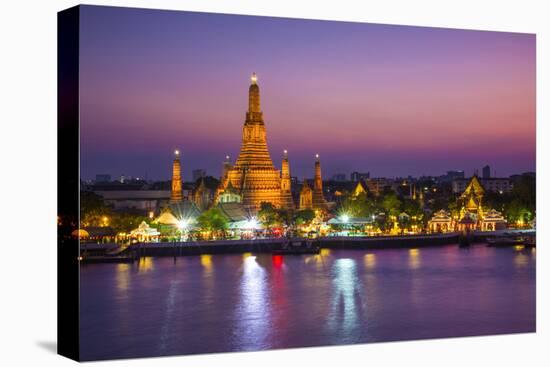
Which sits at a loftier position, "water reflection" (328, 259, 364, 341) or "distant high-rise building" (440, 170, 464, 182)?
"distant high-rise building" (440, 170, 464, 182)

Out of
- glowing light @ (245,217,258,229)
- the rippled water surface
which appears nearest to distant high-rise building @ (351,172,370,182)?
the rippled water surface

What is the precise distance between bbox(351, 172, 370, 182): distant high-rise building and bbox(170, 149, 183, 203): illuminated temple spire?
6.74 ft

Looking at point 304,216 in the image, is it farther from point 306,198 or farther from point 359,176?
point 359,176

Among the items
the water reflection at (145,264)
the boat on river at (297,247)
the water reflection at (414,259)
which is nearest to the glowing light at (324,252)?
the boat on river at (297,247)

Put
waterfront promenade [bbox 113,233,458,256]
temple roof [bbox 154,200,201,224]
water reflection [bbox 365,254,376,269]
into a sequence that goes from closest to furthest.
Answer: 1. temple roof [bbox 154,200,201,224]
2. water reflection [bbox 365,254,376,269]
3. waterfront promenade [bbox 113,233,458,256]

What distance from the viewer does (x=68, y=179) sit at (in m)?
6.46

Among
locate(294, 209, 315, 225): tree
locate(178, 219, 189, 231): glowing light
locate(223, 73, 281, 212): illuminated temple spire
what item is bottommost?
locate(178, 219, 189, 231): glowing light

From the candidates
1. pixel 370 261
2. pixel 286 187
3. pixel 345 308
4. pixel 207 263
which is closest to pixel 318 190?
pixel 286 187

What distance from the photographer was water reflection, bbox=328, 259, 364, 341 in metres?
7.55

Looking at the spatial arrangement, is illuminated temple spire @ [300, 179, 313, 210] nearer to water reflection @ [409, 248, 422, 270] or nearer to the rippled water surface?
the rippled water surface

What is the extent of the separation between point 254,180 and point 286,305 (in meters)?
6.32

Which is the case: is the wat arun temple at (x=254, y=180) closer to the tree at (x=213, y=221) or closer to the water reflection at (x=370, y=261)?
the tree at (x=213, y=221)

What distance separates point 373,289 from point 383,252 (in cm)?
501

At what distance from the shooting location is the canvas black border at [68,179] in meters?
6.38
